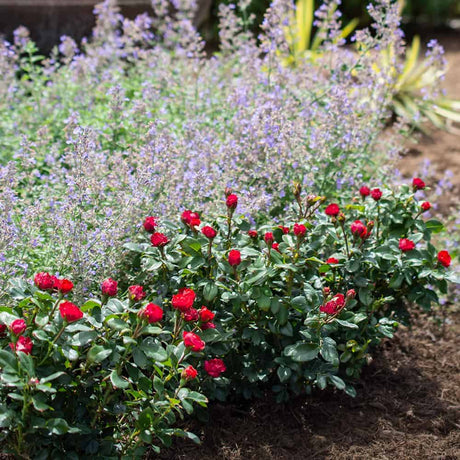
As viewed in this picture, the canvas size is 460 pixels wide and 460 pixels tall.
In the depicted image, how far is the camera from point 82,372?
2.25 meters

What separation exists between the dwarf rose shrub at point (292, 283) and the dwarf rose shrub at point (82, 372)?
0.74 ft

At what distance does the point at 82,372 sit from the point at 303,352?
30.8 inches

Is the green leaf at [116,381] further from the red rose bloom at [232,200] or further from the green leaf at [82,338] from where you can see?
Answer: the red rose bloom at [232,200]

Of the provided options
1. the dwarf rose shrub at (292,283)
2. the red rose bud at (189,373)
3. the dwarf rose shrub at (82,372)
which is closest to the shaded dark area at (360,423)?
the dwarf rose shrub at (292,283)

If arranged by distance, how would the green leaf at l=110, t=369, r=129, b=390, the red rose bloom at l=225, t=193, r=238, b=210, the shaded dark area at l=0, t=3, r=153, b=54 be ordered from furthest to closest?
1. the shaded dark area at l=0, t=3, r=153, b=54
2. the red rose bloom at l=225, t=193, r=238, b=210
3. the green leaf at l=110, t=369, r=129, b=390

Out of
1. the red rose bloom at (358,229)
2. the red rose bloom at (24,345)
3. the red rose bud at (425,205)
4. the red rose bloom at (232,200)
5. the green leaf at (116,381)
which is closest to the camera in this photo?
the red rose bloom at (24,345)

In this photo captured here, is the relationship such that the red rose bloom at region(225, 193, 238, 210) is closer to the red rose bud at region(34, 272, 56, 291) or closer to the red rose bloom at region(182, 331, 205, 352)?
the red rose bloom at region(182, 331, 205, 352)

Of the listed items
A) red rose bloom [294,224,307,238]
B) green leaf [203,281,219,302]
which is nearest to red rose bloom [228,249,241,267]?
green leaf [203,281,219,302]

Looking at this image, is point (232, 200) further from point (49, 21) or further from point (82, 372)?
point (49, 21)

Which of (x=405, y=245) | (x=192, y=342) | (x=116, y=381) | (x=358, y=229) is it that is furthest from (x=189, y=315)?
(x=405, y=245)

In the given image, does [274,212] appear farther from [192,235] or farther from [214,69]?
[214,69]

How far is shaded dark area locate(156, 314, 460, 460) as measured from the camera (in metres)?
2.62

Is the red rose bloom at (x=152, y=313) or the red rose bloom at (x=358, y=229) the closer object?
the red rose bloom at (x=152, y=313)

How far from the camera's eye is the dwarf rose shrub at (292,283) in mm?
2543
